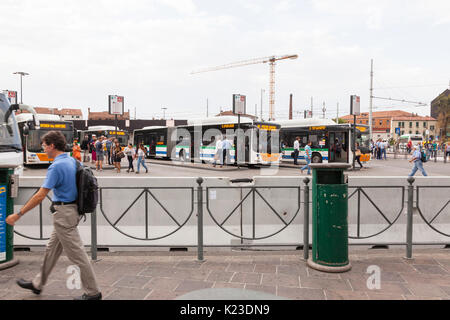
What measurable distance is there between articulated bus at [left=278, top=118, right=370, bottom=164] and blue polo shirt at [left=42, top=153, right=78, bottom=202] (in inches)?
749

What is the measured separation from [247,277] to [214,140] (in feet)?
58.6

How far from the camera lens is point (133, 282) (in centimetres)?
412

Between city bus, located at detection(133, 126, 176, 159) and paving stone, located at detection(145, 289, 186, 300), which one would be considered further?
city bus, located at detection(133, 126, 176, 159)

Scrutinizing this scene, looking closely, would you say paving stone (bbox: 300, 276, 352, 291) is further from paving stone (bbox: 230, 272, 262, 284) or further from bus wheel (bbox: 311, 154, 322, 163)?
bus wheel (bbox: 311, 154, 322, 163)

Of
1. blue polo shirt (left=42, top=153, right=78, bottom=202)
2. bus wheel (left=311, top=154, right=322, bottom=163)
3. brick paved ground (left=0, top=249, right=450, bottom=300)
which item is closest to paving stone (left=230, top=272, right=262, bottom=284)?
brick paved ground (left=0, top=249, right=450, bottom=300)

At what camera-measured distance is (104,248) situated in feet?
18.2

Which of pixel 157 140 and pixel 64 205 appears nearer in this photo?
pixel 64 205

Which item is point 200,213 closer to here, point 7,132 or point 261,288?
point 261,288

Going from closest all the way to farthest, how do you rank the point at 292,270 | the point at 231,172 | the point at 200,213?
the point at 292,270 → the point at 200,213 → the point at 231,172

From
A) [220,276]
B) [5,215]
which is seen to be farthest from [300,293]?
[5,215]

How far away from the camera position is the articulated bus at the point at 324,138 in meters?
20.6

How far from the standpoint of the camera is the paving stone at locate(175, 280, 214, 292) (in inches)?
155
